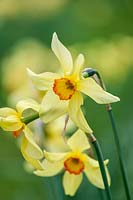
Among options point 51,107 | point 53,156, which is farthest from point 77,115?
point 53,156

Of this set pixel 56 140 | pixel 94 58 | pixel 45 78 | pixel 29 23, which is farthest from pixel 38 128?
pixel 29 23

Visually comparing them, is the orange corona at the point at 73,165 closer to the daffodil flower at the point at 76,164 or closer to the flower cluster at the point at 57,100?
the daffodil flower at the point at 76,164

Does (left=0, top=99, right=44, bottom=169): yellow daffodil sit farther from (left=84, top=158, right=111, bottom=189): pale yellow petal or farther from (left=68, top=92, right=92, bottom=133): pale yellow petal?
(left=84, top=158, right=111, bottom=189): pale yellow petal

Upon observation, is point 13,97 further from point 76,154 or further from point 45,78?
point 45,78

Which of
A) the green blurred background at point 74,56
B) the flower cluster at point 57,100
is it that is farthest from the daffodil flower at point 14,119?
the green blurred background at point 74,56

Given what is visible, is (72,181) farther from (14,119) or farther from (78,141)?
(14,119)

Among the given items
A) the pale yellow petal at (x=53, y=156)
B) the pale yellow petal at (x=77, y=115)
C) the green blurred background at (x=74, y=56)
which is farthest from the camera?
the green blurred background at (x=74, y=56)

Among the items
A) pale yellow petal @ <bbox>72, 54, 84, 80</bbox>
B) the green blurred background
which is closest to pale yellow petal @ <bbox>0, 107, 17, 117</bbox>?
pale yellow petal @ <bbox>72, 54, 84, 80</bbox>
